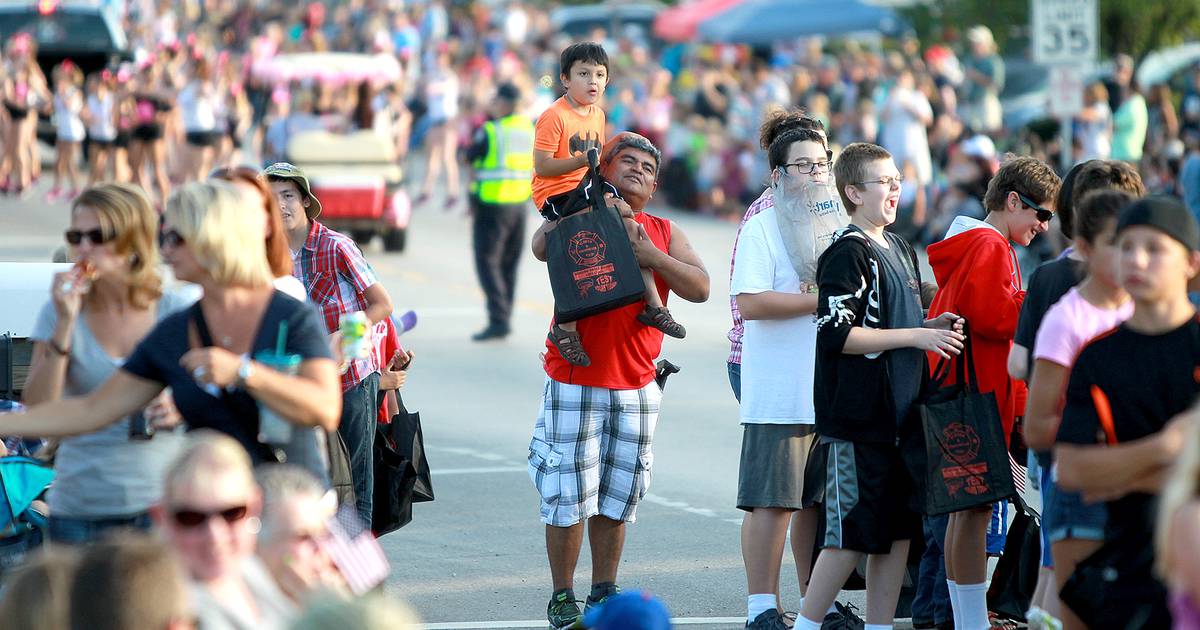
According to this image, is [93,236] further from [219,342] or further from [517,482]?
[517,482]

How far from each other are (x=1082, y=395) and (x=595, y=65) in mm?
4555

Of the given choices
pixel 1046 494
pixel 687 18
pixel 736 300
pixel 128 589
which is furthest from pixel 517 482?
pixel 687 18

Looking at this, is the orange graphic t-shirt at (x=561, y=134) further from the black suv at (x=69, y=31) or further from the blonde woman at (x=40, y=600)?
the black suv at (x=69, y=31)

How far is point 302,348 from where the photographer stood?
4.92 m

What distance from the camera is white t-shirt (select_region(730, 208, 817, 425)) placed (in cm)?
698

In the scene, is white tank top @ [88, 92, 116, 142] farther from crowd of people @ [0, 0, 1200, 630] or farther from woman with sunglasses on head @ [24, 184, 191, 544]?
woman with sunglasses on head @ [24, 184, 191, 544]

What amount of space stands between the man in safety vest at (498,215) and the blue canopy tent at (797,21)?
66.0 ft

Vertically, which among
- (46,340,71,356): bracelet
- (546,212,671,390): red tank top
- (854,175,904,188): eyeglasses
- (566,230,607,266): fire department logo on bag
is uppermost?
(854,175,904,188): eyeglasses

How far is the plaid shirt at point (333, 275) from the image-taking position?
285 inches

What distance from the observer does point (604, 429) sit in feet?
24.2

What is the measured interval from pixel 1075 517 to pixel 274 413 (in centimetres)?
217

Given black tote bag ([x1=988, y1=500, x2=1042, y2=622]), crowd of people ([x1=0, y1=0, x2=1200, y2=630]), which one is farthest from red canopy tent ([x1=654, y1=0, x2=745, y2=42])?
black tote bag ([x1=988, y1=500, x2=1042, y2=622])

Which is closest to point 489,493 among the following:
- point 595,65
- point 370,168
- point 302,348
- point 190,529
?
point 595,65

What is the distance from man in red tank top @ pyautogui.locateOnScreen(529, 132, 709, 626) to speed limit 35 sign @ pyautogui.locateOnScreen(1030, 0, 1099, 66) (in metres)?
12.5
